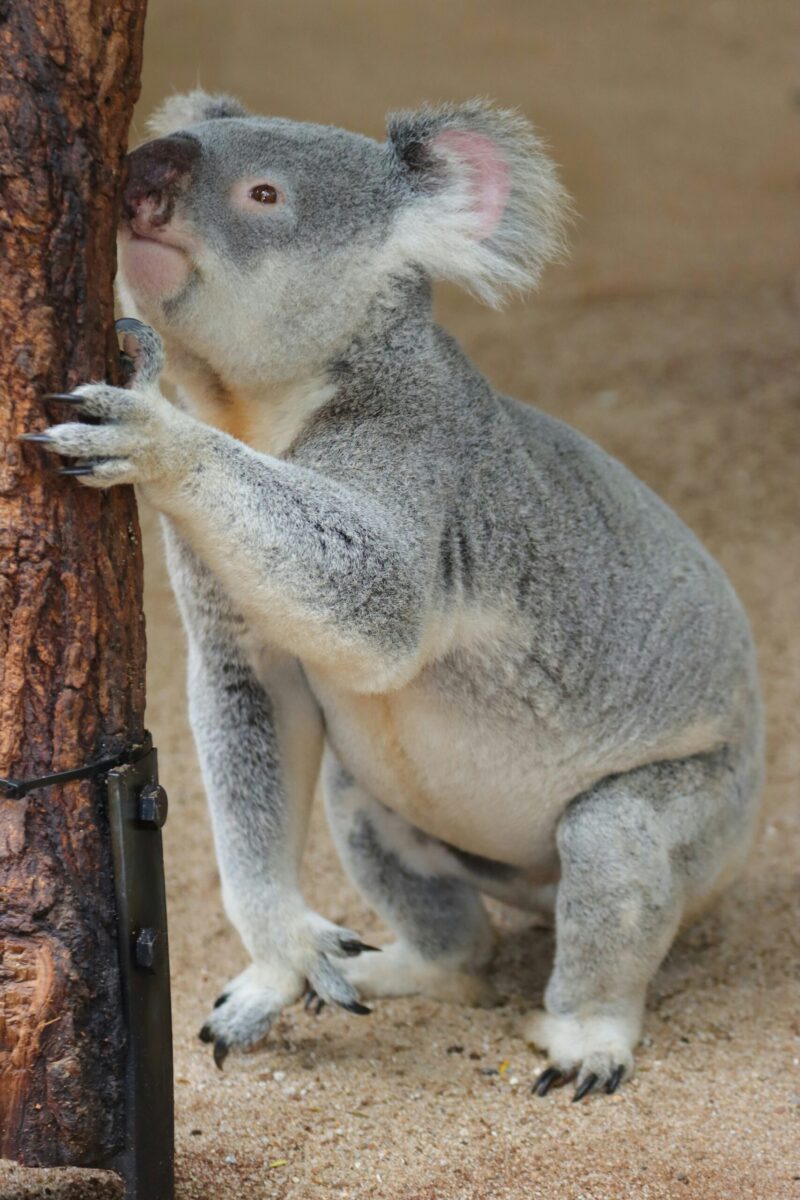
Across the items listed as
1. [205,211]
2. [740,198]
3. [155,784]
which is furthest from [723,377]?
[155,784]

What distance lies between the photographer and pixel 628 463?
7.63m

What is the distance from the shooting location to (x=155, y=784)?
275 centimetres

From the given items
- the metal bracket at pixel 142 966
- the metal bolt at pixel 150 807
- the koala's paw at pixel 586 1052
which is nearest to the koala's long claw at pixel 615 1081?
the koala's paw at pixel 586 1052

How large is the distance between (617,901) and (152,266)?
6.53 feet

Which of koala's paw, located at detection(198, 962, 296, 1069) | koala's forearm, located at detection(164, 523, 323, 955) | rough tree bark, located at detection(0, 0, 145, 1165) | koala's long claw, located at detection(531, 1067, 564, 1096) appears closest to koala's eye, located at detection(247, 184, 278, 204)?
rough tree bark, located at detection(0, 0, 145, 1165)

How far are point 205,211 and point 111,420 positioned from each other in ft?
2.77

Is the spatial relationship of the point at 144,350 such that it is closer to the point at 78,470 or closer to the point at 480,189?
the point at 78,470

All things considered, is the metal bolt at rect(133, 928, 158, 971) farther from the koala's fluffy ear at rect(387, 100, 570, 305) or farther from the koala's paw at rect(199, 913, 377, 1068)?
the koala's fluffy ear at rect(387, 100, 570, 305)

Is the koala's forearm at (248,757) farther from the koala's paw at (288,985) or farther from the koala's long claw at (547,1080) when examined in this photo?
the koala's long claw at (547,1080)

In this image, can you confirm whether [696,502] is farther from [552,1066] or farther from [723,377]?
[552,1066]

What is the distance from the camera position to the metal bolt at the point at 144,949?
8.76 ft

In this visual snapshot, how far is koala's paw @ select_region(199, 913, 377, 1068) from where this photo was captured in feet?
12.0

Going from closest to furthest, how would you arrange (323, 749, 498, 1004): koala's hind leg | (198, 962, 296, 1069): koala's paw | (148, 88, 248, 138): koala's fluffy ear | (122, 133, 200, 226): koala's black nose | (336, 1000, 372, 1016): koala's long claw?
(122, 133, 200, 226): koala's black nose < (336, 1000, 372, 1016): koala's long claw < (198, 962, 296, 1069): koala's paw < (148, 88, 248, 138): koala's fluffy ear < (323, 749, 498, 1004): koala's hind leg

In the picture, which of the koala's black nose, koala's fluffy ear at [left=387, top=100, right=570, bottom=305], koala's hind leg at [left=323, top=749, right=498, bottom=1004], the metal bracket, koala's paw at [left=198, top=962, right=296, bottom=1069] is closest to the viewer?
the metal bracket
